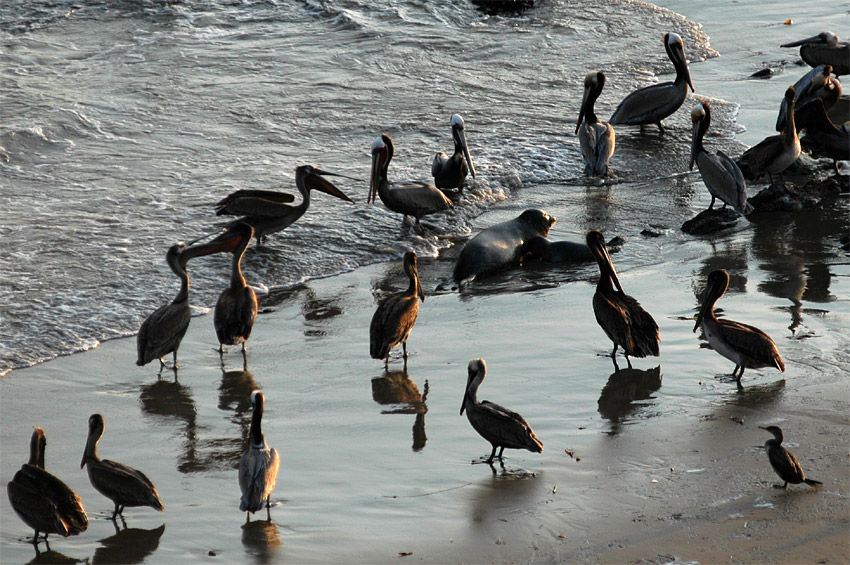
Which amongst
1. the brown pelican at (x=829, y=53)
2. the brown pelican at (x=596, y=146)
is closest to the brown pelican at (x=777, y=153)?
the brown pelican at (x=596, y=146)

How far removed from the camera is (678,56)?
15266mm

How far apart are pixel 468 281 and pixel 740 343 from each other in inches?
124

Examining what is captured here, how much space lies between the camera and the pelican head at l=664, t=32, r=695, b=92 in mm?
14961

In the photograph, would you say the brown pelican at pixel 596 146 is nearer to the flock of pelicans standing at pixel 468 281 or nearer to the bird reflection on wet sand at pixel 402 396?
the flock of pelicans standing at pixel 468 281

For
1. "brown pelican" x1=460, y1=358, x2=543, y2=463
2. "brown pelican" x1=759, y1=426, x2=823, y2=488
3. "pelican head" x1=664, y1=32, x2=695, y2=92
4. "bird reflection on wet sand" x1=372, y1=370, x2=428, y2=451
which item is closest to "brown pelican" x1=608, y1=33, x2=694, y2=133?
"pelican head" x1=664, y1=32, x2=695, y2=92

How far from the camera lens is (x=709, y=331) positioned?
726cm

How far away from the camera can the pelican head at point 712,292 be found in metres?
7.43

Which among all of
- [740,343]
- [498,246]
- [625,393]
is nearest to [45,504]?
[625,393]

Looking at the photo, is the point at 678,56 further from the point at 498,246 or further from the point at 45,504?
the point at 45,504

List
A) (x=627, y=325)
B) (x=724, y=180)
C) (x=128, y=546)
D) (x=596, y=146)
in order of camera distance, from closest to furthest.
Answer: (x=128, y=546) < (x=627, y=325) < (x=724, y=180) < (x=596, y=146)

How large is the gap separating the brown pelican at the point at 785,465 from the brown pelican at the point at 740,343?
1.35m

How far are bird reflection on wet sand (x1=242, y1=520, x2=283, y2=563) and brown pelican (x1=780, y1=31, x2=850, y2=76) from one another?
1374cm

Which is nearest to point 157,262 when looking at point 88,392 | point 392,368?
point 88,392

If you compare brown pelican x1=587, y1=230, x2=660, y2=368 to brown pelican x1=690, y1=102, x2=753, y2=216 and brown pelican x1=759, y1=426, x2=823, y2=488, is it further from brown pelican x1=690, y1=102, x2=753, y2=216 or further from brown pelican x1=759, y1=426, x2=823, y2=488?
brown pelican x1=690, y1=102, x2=753, y2=216
